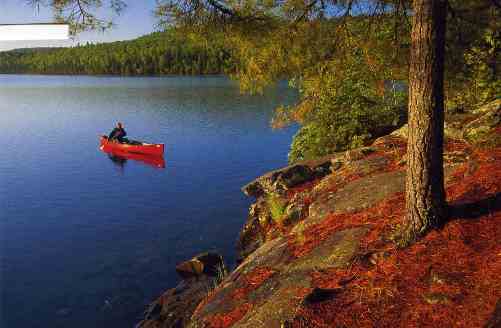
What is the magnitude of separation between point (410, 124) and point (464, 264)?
187cm

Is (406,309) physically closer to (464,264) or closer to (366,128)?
(464,264)

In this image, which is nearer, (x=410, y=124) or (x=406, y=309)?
(x=406, y=309)

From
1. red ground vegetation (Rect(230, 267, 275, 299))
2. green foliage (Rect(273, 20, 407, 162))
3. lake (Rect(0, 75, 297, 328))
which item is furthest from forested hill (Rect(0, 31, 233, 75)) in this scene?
red ground vegetation (Rect(230, 267, 275, 299))

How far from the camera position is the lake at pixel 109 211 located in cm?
1344

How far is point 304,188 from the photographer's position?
12.5 meters

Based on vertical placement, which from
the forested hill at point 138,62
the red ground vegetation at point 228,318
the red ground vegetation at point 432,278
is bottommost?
the red ground vegetation at point 228,318

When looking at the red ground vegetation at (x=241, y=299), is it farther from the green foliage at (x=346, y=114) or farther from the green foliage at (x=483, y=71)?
the green foliage at (x=346, y=114)

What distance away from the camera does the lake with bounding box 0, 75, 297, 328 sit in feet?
44.1

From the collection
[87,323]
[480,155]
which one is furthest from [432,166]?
[87,323]

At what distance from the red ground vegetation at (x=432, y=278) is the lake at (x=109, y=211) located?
27.5 feet

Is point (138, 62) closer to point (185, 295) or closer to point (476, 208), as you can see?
point (185, 295)
